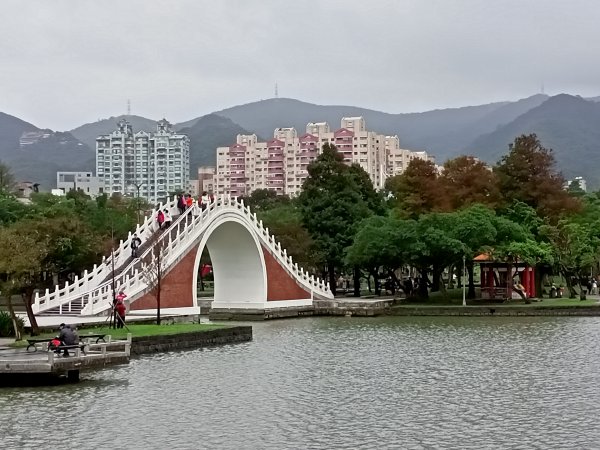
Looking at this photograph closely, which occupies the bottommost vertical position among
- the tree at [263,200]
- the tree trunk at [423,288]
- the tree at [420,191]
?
the tree trunk at [423,288]

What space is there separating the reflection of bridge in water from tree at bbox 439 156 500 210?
11.3 m

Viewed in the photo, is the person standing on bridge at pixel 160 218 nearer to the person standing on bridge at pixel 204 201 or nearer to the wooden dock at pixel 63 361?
the person standing on bridge at pixel 204 201

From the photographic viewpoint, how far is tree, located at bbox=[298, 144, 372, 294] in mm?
60719

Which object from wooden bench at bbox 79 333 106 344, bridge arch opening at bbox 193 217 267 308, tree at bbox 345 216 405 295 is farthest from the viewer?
tree at bbox 345 216 405 295

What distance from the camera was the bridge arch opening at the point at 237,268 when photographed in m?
51.3

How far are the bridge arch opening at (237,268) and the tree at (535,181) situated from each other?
18.8 m

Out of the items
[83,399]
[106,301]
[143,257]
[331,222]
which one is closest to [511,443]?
[83,399]

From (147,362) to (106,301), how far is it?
9.48 m

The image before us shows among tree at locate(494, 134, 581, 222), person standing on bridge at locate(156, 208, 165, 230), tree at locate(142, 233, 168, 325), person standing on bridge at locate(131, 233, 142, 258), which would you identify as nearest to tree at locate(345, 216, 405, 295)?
tree at locate(494, 134, 581, 222)

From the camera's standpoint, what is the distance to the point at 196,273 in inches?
1805

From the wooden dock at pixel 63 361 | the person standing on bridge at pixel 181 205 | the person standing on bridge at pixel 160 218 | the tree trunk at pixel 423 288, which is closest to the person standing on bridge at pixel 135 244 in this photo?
the person standing on bridge at pixel 160 218

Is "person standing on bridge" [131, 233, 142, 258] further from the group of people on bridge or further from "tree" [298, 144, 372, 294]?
"tree" [298, 144, 372, 294]

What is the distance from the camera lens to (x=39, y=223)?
4325 cm

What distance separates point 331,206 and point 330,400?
39617 mm
